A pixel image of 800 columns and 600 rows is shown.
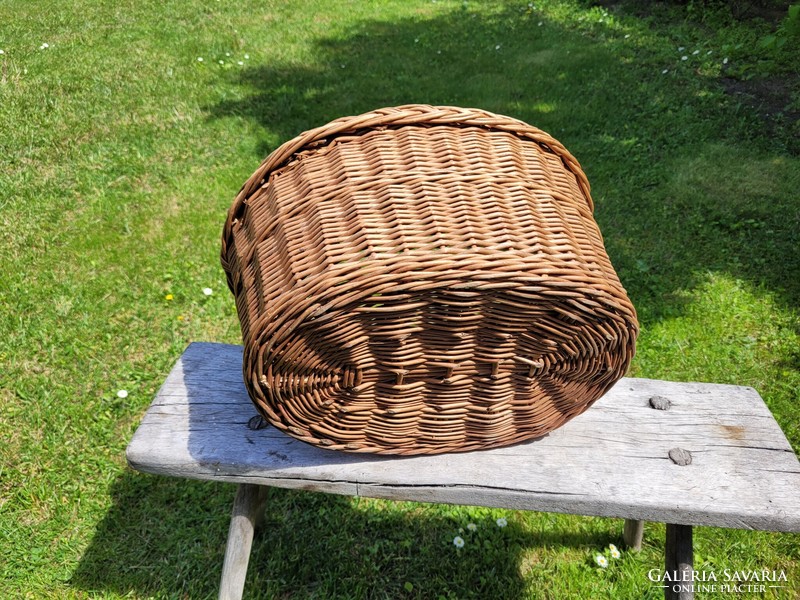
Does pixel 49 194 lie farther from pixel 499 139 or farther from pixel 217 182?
pixel 499 139

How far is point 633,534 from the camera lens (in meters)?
2.39

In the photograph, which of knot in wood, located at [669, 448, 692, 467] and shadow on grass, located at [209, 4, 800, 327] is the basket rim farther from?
shadow on grass, located at [209, 4, 800, 327]

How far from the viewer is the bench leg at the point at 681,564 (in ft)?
5.96

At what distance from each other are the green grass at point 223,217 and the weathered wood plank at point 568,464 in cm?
79

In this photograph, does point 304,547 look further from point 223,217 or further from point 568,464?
point 223,217

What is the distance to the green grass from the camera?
240 cm

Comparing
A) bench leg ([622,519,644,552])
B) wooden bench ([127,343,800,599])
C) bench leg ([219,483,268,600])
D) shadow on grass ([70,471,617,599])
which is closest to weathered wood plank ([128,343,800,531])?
wooden bench ([127,343,800,599])

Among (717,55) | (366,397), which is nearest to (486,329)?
(366,397)

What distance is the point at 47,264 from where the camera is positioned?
3637mm

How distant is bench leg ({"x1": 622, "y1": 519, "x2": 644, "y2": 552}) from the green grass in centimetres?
4

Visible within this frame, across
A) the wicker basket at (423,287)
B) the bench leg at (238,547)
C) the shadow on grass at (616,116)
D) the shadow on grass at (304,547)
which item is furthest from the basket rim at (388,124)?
the shadow on grass at (616,116)

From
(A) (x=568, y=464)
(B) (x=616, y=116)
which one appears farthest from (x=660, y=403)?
(B) (x=616, y=116)

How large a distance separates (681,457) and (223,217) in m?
3.21

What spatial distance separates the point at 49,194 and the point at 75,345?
1548 mm
